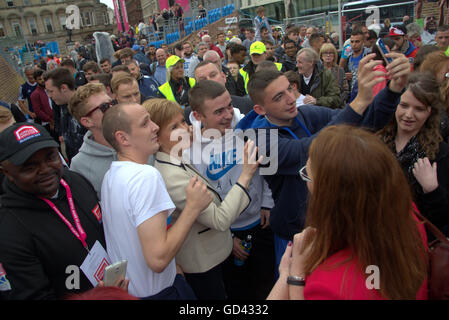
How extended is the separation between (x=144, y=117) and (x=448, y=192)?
2173 mm

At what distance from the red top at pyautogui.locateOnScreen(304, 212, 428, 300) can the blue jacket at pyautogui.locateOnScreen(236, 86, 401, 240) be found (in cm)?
81

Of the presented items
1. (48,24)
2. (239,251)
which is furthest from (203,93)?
(48,24)

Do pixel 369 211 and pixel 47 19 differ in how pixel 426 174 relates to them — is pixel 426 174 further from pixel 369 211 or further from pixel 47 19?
pixel 47 19

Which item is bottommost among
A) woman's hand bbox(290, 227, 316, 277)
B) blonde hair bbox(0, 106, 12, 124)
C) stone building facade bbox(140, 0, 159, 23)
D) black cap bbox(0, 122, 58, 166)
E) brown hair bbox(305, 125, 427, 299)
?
woman's hand bbox(290, 227, 316, 277)

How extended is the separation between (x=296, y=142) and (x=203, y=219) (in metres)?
0.76

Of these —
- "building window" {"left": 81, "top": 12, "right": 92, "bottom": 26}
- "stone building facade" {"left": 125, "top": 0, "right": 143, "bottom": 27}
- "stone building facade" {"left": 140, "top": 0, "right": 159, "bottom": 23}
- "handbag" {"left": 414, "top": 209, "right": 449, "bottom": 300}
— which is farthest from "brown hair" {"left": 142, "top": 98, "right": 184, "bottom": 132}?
"building window" {"left": 81, "top": 12, "right": 92, "bottom": 26}

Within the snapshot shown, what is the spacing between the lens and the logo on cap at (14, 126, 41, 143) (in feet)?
5.38

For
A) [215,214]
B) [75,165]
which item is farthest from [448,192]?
[75,165]

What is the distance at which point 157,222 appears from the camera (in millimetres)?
1594

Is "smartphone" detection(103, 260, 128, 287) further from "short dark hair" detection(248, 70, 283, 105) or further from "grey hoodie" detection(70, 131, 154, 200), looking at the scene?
"short dark hair" detection(248, 70, 283, 105)

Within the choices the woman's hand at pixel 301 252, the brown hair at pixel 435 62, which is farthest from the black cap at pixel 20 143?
the brown hair at pixel 435 62

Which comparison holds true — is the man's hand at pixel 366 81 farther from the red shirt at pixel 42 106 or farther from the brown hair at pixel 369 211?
the red shirt at pixel 42 106

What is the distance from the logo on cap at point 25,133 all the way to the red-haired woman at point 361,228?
153cm

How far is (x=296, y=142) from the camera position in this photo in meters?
1.88
